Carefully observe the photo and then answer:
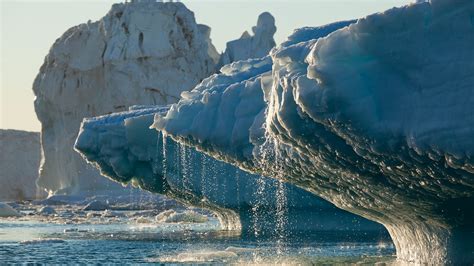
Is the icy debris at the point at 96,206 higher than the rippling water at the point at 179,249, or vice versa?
the rippling water at the point at 179,249

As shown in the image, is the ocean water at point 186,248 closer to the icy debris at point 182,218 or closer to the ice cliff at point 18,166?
the icy debris at point 182,218

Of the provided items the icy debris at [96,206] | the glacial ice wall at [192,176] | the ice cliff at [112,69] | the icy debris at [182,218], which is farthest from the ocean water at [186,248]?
the ice cliff at [112,69]

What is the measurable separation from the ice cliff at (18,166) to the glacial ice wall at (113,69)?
70.9 ft

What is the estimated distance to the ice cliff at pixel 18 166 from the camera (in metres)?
69.2

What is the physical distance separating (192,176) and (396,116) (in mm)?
13365

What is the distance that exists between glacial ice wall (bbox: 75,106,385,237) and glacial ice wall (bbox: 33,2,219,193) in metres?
22.8

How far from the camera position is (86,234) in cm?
2348

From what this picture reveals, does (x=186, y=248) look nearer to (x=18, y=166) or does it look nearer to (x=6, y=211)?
(x=6, y=211)

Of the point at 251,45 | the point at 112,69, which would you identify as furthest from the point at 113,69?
the point at 251,45

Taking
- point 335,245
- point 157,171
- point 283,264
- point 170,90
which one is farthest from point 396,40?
point 170,90

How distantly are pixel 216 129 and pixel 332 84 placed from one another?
20.6 ft

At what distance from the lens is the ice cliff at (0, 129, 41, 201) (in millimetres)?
69188

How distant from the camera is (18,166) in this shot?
69312 mm

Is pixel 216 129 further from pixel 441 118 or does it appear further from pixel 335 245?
pixel 441 118
